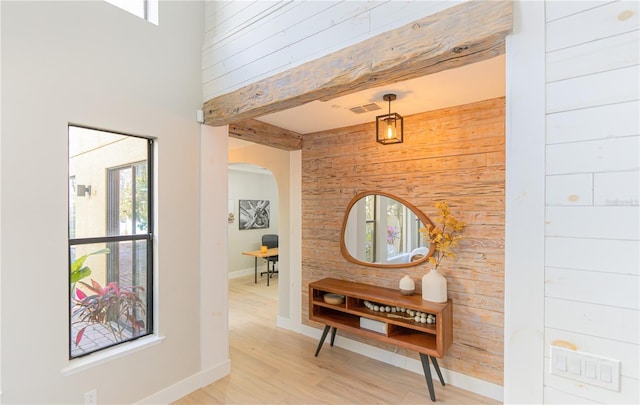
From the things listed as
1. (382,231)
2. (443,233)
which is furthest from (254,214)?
(443,233)

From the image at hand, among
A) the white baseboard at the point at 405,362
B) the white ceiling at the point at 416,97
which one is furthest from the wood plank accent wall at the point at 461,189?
the white ceiling at the point at 416,97

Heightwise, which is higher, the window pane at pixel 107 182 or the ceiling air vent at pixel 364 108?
the ceiling air vent at pixel 364 108

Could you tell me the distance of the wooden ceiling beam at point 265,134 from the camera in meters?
3.02

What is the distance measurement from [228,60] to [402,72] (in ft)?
4.92

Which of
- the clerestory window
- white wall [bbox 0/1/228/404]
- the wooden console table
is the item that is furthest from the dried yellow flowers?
the clerestory window

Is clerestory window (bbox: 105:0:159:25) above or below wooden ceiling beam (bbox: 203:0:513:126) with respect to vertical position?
above

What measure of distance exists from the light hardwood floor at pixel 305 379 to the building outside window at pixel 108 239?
0.84 meters

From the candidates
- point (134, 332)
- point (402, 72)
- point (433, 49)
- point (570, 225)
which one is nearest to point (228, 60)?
point (402, 72)

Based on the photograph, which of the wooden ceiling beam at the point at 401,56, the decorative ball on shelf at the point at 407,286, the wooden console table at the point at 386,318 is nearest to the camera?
the wooden ceiling beam at the point at 401,56

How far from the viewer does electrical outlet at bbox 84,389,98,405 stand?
77.9 inches

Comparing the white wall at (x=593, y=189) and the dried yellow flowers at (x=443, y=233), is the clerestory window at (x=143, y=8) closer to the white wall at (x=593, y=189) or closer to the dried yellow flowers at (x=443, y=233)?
the white wall at (x=593, y=189)

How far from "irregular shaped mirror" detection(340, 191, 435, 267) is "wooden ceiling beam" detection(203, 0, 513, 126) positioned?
4.87 ft

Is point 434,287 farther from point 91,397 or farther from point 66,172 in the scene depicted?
point 66,172

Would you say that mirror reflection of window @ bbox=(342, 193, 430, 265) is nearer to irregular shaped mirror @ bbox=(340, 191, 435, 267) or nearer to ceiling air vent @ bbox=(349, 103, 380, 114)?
irregular shaped mirror @ bbox=(340, 191, 435, 267)
